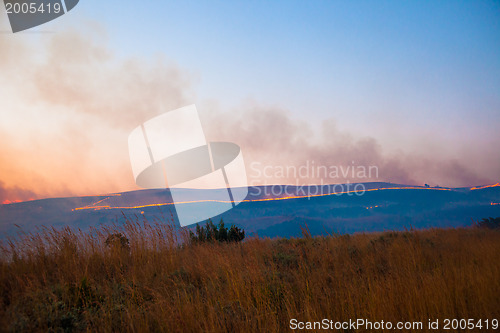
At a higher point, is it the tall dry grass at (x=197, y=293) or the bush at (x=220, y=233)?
the bush at (x=220, y=233)

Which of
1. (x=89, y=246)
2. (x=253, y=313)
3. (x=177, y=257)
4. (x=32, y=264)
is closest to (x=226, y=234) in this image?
(x=177, y=257)

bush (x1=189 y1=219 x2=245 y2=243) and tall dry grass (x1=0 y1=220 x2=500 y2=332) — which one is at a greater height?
bush (x1=189 y1=219 x2=245 y2=243)

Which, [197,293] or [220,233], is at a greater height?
[220,233]

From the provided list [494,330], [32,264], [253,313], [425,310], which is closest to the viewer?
[494,330]

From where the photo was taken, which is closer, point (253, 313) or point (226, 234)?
point (253, 313)

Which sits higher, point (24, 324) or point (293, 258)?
point (293, 258)

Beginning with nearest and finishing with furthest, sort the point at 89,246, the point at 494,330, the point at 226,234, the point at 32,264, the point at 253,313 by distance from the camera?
the point at 494,330 < the point at 253,313 < the point at 32,264 < the point at 89,246 < the point at 226,234

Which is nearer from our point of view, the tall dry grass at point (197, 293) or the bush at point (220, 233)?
the tall dry grass at point (197, 293)

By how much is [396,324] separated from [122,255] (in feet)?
18.6

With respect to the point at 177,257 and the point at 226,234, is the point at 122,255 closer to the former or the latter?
the point at 177,257

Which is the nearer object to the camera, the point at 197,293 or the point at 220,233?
the point at 197,293

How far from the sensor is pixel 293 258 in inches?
249

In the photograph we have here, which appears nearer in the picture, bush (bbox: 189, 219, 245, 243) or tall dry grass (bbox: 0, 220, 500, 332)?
tall dry grass (bbox: 0, 220, 500, 332)

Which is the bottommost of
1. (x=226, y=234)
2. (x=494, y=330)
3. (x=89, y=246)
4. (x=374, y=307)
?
(x=494, y=330)
